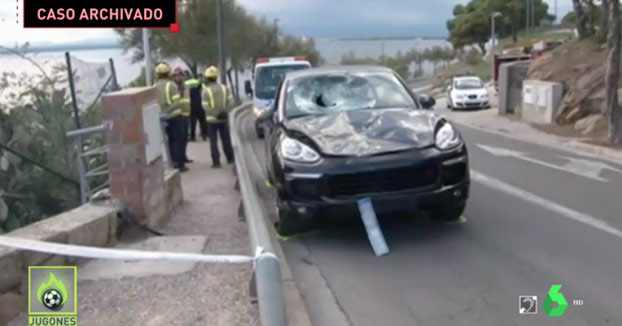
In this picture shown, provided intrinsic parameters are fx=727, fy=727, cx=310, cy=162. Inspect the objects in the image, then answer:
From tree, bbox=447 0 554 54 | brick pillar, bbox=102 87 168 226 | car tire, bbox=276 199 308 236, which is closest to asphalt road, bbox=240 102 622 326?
car tire, bbox=276 199 308 236

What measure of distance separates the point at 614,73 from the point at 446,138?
1115 centimetres

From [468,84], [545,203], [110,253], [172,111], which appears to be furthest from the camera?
[468,84]

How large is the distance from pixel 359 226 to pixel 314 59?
59.3 m

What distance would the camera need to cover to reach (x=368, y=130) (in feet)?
23.2

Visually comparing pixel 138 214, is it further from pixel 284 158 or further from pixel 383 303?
pixel 383 303

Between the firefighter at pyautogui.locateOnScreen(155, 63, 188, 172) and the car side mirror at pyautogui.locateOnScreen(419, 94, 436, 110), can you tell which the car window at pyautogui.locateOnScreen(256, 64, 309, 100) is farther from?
the car side mirror at pyautogui.locateOnScreen(419, 94, 436, 110)

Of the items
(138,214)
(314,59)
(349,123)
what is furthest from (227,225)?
(314,59)

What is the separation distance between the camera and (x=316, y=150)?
6.89m

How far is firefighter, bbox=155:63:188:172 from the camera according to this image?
12.0 meters

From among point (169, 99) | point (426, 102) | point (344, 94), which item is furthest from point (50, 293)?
point (169, 99)

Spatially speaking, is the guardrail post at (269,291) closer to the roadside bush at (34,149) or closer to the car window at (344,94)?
the car window at (344,94)

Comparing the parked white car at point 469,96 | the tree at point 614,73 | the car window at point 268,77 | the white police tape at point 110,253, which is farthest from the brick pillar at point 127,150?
the parked white car at point 469,96

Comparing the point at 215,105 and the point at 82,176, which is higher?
the point at 215,105

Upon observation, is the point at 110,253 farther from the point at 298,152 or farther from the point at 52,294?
the point at 298,152
